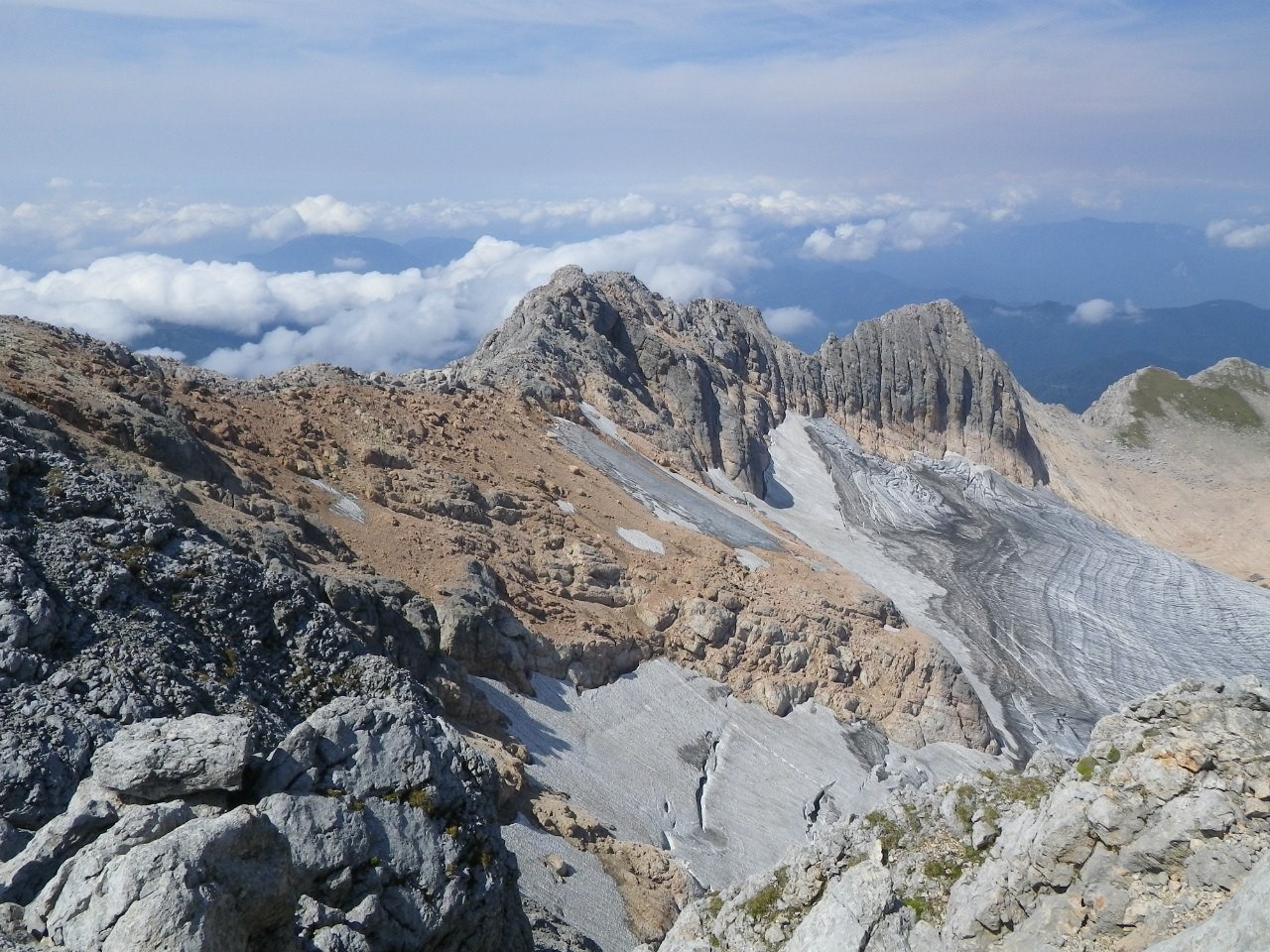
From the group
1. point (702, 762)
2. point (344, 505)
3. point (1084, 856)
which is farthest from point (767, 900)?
point (344, 505)

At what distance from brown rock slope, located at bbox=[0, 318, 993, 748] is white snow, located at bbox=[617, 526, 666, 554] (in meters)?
0.46

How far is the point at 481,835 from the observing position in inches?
576

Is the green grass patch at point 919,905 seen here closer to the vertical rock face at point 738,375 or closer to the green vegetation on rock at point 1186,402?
the vertical rock face at point 738,375

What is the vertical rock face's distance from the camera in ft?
211

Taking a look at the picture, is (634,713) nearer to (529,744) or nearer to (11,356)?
(529,744)

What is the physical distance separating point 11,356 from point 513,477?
68.1ft

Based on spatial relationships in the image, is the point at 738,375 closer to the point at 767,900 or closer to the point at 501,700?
the point at 501,700

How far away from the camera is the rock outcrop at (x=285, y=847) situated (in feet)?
34.0

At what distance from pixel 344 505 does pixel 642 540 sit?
14.1 meters

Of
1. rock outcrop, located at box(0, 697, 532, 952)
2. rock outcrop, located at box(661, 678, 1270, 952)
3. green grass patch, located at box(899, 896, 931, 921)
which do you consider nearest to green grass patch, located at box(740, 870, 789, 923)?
rock outcrop, located at box(661, 678, 1270, 952)

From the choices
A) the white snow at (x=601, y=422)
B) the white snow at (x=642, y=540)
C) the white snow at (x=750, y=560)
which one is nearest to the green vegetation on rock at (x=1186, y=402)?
the white snow at (x=601, y=422)

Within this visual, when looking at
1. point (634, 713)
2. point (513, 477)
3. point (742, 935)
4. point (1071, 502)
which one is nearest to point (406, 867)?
point (742, 935)

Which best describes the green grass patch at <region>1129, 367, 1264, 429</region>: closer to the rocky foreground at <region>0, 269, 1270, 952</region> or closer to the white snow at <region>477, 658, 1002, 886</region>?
the rocky foreground at <region>0, 269, 1270, 952</region>

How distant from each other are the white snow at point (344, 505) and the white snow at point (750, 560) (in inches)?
697
